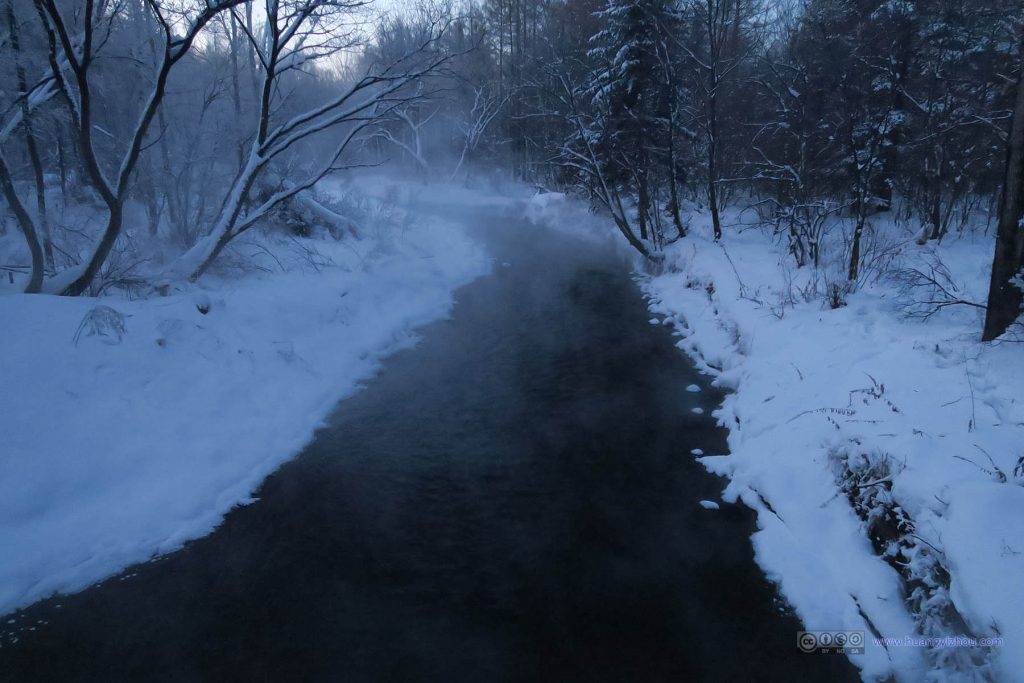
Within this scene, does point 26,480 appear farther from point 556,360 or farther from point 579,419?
point 556,360

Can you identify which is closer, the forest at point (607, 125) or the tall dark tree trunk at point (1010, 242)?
the tall dark tree trunk at point (1010, 242)

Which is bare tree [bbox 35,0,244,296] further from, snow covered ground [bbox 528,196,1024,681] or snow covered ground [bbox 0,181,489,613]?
snow covered ground [bbox 528,196,1024,681]

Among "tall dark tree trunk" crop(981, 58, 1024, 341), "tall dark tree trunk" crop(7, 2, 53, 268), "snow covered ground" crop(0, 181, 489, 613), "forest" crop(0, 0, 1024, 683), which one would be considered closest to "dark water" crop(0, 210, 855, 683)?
"forest" crop(0, 0, 1024, 683)

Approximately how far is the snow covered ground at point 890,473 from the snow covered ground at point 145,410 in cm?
545

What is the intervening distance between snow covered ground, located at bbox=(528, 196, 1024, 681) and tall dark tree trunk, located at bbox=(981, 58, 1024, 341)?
1.02 feet

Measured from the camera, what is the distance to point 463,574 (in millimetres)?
4902

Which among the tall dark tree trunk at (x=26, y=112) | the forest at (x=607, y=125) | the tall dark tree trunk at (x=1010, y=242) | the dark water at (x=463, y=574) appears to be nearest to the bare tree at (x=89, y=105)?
the forest at (x=607, y=125)

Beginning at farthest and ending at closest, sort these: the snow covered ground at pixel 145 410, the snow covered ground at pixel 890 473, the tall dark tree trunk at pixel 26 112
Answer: the tall dark tree trunk at pixel 26 112 → the snow covered ground at pixel 145 410 → the snow covered ground at pixel 890 473

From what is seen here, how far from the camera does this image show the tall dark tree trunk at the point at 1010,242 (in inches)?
227

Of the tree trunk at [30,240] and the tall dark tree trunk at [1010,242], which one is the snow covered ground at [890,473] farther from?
the tree trunk at [30,240]

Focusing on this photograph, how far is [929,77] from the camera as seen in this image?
582 inches

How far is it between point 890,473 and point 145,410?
24.2ft

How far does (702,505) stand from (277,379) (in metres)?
5.83

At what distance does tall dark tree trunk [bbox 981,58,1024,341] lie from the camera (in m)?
5.77
